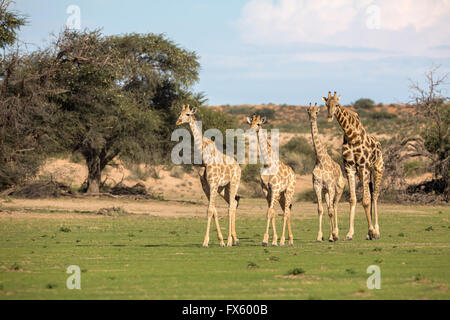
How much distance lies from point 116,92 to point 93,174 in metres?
5.27

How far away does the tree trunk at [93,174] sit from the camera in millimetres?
36938

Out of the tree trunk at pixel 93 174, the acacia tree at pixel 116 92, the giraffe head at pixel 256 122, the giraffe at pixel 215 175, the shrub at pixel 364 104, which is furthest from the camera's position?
the shrub at pixel 364 104

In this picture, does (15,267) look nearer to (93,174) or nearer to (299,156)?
(93,174)

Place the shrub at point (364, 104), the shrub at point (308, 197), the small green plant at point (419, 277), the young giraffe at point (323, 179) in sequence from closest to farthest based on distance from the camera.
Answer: the small green plant at point (419, 277) < the young giraffe at point (323, 179) < the shrub at point (308, 197) < the shrub at point (364, 104)

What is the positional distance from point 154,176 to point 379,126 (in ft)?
91.9

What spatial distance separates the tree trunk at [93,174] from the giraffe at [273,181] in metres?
20.2

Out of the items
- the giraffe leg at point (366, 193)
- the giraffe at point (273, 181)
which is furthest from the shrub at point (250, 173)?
the giraffe at point (273, 181)

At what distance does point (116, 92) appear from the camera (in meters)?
34.1

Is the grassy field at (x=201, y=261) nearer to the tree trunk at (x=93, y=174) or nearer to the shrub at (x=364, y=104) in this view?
the tree trunk at (x=93, y=174)

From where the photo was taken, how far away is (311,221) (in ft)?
89.2

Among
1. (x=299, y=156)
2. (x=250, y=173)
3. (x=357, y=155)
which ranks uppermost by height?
(x=299, y=156)

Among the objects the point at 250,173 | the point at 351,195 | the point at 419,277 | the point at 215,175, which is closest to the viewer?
the point at 419,277

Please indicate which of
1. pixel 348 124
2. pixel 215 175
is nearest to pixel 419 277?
pixel 215 175

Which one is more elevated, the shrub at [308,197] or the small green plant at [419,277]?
the shrub at [308,197]
